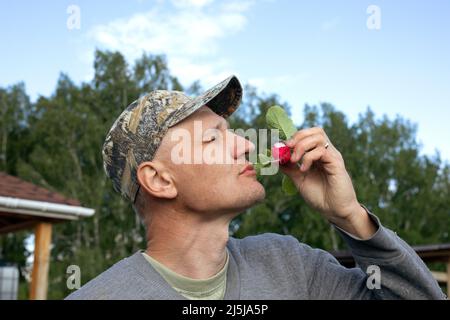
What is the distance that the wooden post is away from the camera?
7480mm

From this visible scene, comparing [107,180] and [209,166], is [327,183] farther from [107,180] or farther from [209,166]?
[107,180]

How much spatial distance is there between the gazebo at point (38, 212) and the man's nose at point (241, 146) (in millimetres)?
5716

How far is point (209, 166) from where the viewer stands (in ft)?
6.06

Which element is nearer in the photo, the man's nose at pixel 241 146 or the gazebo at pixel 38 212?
the man's nose at pixel 241 146

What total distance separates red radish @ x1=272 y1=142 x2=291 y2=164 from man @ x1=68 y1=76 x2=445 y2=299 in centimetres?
3

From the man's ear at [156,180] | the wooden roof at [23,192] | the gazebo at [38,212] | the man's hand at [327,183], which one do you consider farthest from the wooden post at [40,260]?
the man's hand at [327,183]

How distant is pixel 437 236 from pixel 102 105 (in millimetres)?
14541

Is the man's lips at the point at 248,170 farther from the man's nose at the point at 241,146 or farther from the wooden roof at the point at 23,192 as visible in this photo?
the wooden roof at the point at 23,192

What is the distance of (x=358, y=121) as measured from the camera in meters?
25.6

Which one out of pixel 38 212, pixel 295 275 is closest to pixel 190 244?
pixel 295 275

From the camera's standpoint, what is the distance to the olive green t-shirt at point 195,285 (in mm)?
1765

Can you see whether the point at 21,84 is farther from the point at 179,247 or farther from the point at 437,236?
the point at 179,247

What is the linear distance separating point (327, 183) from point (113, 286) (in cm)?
70
